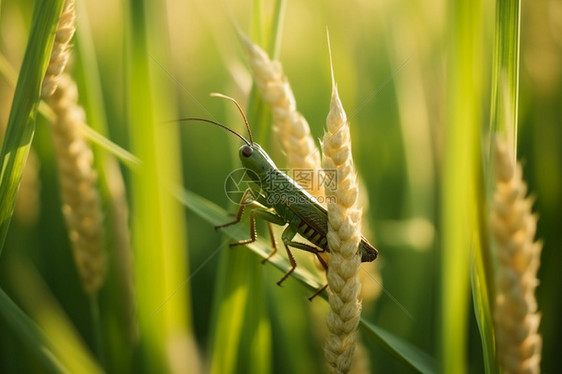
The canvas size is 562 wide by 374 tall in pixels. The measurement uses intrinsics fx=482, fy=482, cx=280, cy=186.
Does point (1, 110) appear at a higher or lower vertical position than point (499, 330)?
higher

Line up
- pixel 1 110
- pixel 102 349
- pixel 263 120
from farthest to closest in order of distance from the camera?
pixel 1 110
pixel 102 349
pixel 263 120

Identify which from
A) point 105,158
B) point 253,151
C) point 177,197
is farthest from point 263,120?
point 105,158

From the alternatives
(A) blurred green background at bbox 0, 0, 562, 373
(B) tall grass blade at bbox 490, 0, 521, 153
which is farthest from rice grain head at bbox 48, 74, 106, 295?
(B) tall grass blade at bbox 490, 0, 521, 153

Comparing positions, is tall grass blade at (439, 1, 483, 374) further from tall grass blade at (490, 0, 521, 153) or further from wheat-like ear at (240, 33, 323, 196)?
wheat-like ear at (240, 33, 323, 196)

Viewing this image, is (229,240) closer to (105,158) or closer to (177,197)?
(177,197)

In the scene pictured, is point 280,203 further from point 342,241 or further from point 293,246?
point 342,241

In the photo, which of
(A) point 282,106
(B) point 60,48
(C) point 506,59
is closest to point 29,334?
(B) point 60,48

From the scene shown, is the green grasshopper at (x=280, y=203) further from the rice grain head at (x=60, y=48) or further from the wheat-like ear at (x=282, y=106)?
the rice grain head at (x=60, y=48)
